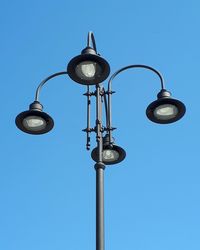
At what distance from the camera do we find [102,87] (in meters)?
9.27

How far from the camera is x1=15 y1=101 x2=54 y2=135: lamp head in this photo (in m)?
9.26

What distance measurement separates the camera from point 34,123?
939 centimetres

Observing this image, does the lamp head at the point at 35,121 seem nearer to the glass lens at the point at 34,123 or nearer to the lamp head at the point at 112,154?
the glass lens at the point at 34,123

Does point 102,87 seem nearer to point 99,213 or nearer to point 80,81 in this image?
point 80,81

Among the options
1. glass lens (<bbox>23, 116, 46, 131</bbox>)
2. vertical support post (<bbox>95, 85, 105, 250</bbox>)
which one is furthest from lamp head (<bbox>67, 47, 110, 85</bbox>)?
glass lens (<bbox>23, 116, 46, 131</bbox>)

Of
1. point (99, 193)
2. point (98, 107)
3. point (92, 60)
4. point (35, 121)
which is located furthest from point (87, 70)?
point (99, 193)

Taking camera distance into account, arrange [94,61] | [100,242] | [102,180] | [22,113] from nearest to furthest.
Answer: [100,242] → [102,180] → [94,61] → [22,113]

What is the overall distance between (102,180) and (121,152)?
77.7 inches

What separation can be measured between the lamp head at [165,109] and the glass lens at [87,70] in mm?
1585

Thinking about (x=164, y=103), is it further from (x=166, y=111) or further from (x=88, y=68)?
(x=88, y=68)

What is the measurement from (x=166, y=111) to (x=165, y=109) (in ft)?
0.15

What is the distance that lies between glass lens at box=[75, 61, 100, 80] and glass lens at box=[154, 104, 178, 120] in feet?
5.50

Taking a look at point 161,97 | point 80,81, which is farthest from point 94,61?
point 161,97

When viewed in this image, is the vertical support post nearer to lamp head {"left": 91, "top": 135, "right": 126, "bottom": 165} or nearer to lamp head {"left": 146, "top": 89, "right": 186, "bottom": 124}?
lamp head {"left": 91, "top": 135, "right": 126, "bottom": 165}
